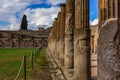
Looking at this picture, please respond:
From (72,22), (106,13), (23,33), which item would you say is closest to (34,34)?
(23,33)

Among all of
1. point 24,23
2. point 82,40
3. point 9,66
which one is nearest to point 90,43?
point 82,40

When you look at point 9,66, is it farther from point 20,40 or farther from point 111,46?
point 20,40

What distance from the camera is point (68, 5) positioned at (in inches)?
538

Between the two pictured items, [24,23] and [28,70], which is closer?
[28,70]

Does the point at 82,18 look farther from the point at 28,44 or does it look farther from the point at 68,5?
the point at 28,44

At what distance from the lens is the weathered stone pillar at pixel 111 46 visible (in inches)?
186

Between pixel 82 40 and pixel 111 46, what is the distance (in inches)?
189

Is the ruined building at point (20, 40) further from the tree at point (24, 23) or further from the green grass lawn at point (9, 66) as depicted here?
the green grass lawn at point (9, 66)

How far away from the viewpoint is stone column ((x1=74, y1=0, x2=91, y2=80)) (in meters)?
9.23

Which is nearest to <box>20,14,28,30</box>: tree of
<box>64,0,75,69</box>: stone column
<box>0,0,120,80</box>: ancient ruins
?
<box>0,0,120,80</box>: ancient ruins

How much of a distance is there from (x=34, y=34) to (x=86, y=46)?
7845 centimetres

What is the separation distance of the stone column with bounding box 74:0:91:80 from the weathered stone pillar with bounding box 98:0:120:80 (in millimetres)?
4288

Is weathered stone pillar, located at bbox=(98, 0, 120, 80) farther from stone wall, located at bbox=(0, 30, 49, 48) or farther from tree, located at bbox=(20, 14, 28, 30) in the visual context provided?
tree, located at bbox=(20, 14, 28, 30)

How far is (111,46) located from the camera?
4.79 m
